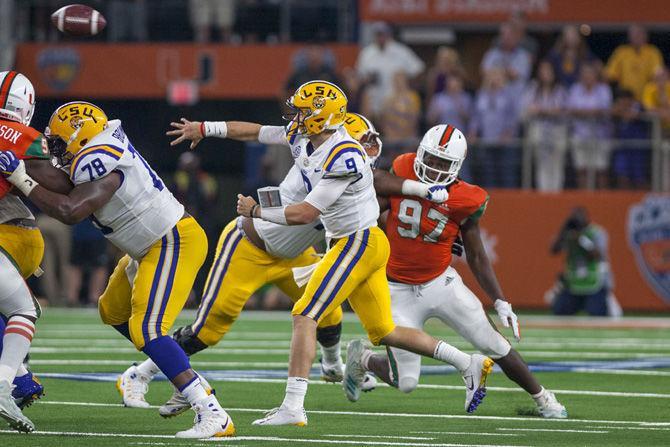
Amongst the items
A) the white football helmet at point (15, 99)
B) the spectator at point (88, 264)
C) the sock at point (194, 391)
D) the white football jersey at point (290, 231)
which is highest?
the white football helmet at point (15, 99)

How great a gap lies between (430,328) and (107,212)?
26.5 feet

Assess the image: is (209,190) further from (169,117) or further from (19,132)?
(19,132)

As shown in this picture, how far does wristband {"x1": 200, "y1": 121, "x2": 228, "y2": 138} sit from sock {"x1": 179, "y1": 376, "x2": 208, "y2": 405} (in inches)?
79.1

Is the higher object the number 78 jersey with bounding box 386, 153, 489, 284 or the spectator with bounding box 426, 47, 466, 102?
the number 78 jersey with bounding box 386, 153, 489, 284

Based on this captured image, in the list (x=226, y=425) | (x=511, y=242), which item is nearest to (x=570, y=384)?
(x=226, y=425)

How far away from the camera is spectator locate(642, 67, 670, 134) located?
17484 mm

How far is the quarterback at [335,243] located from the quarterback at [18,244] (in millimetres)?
1108

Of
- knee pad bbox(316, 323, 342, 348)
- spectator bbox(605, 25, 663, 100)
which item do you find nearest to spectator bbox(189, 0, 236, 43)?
spectator bbox(605, 25, 663, 100)

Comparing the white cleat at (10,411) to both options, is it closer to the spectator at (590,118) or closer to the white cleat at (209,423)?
the white cleat at (209,423)

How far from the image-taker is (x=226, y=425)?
23.3 feet

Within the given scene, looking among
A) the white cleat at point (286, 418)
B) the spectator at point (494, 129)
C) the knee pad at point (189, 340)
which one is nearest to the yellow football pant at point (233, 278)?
the knee pad at point (189, 340)

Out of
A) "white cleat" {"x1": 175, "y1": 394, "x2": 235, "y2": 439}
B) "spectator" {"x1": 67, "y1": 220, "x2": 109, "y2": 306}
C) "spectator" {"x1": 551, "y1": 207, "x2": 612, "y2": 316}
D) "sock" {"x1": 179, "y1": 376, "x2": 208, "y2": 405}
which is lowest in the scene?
"spectator" {"x1": 67, "y1": 220, "x2": 109, "y2": 306}

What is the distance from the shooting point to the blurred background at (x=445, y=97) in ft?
57.6

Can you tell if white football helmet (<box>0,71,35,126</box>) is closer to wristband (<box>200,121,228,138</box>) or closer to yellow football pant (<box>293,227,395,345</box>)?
wristband (<box>200,121,228,138</box>)
